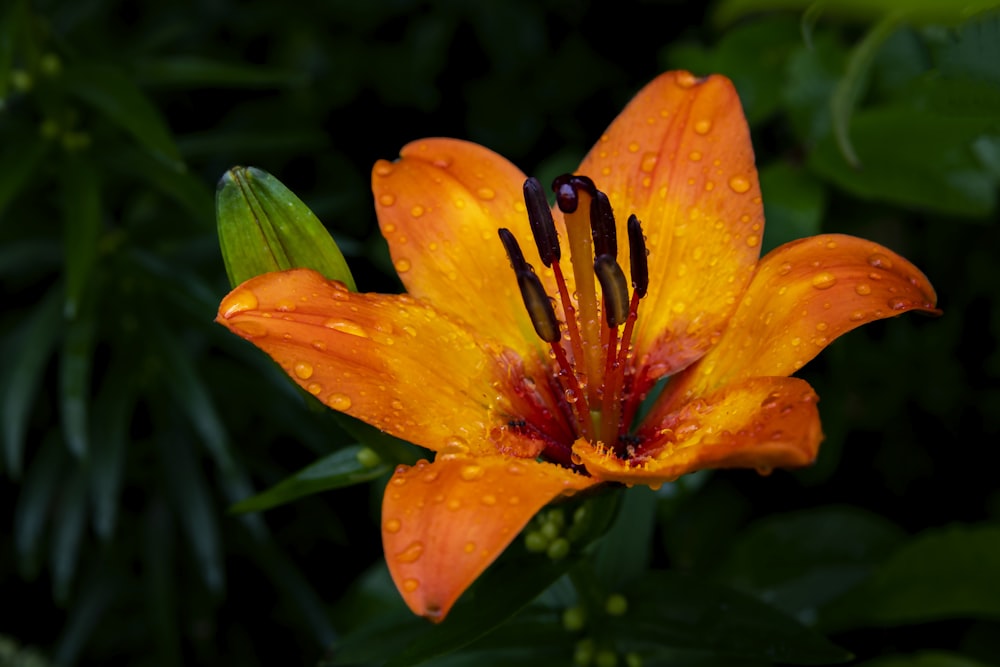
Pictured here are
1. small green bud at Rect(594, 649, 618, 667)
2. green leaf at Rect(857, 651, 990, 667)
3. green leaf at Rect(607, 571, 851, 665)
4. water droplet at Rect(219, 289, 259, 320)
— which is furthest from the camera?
green leaf at Rect(857, 651, 990, 667)

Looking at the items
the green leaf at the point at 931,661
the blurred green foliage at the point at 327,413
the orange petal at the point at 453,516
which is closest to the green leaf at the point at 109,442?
the blurred green foliage at the point at 327,413

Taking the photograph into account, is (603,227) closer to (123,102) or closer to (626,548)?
(626,548)

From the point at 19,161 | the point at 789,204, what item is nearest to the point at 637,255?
the point at 789,204

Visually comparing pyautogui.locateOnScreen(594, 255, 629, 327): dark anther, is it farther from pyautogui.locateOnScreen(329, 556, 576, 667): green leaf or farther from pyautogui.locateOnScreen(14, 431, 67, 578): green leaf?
pyautogui.locateOnScreen(14, 431, 67, 578): green leaf

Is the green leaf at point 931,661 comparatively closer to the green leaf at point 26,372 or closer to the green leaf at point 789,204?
the green leaf at point 789,204

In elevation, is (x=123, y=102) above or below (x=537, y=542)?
above

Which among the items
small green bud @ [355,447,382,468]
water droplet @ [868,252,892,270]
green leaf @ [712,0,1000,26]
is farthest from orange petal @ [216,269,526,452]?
green leaf @ [712,0,1000,26]
